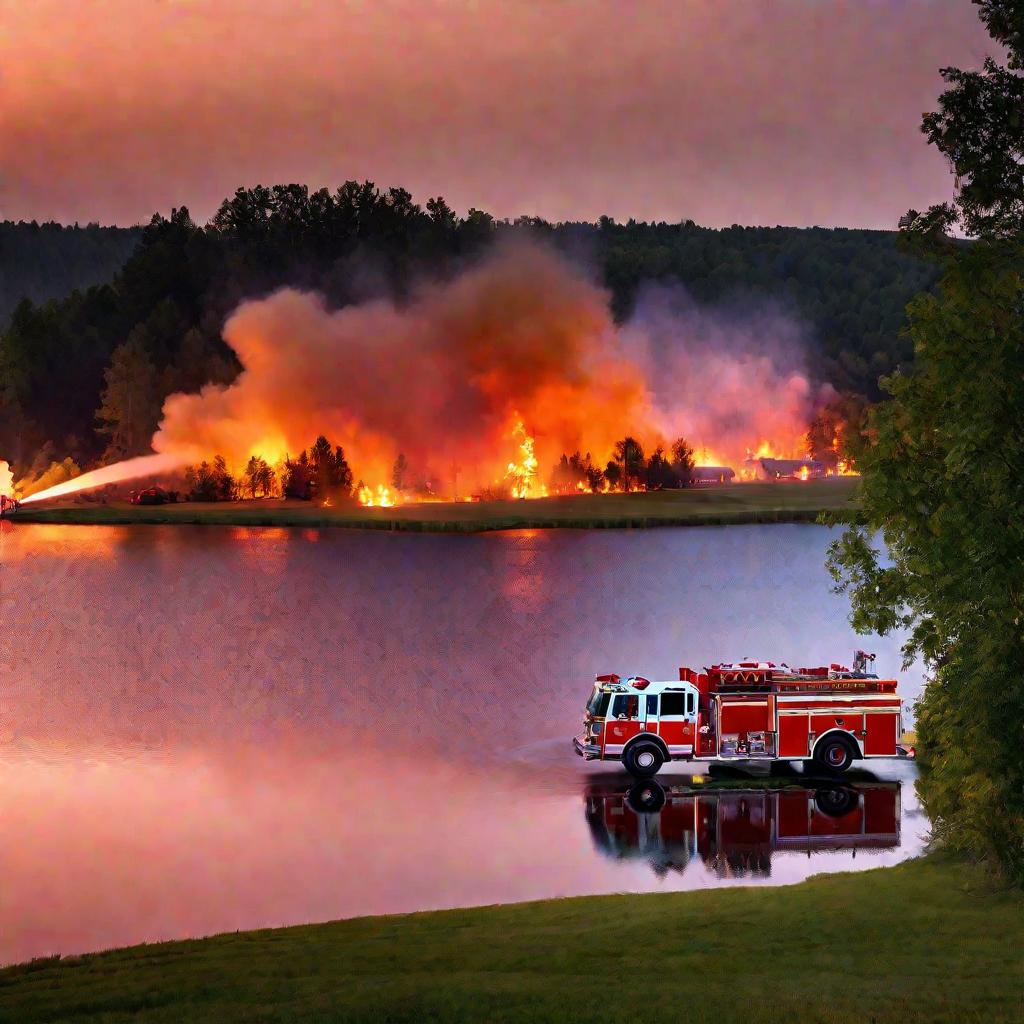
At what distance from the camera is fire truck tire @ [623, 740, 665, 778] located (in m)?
32.7

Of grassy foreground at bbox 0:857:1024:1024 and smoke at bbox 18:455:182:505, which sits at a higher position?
smoke at bbox 18:455:182:505

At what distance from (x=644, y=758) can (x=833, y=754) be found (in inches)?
161

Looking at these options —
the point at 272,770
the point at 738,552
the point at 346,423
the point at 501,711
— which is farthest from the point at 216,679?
the point at 346,423

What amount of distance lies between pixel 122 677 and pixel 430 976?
35.4 meters

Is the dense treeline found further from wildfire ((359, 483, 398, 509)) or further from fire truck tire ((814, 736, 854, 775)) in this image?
fire truck tire ((814, 736, 854, 775))

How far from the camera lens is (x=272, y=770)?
35.2 metres

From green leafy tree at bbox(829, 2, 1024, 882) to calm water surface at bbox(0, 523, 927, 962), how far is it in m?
6.54

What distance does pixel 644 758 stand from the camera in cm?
3275

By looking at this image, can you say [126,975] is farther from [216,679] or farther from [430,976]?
[216,679]

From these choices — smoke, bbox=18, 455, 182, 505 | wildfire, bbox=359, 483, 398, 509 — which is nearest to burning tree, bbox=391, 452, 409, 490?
wildfire, bbox=359, 483, 398, 509

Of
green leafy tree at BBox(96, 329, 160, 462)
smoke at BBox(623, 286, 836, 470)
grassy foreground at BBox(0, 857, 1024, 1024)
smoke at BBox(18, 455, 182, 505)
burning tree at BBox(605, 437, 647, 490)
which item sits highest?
smoke at BBox(623, 286, 836, 470)

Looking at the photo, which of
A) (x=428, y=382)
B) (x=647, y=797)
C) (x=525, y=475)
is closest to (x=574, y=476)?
(x=525, y=475)

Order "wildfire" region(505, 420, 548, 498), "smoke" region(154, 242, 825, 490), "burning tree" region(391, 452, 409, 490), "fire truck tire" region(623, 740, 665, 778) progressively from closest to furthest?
"fire truck tire" region(623, 740, 665, 778)
"smoke" region(154, 242, 825, 490)
"burning tree" region(391, 452, 409, 490)
"wildfire" region(505, 420, 548, 498)

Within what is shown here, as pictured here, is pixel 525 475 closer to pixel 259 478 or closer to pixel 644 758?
pixel 259 478
